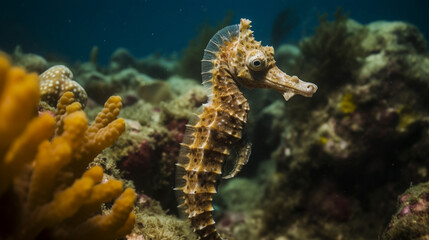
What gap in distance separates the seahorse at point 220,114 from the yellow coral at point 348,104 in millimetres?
3248

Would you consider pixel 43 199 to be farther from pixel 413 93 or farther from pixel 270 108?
pixel 270 108

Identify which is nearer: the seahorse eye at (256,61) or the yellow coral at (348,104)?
the seahorse eye at (256,61)

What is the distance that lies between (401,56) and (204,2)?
269 feet

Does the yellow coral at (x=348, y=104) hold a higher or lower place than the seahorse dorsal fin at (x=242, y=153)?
higher

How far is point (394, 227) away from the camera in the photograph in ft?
9.97

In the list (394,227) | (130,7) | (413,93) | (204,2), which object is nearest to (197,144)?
(394,227)

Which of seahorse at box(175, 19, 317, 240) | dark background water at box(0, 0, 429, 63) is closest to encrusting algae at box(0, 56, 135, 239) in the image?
seahorse at box(175, 19, 317, 240)

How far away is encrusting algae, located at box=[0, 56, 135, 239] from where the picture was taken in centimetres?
139

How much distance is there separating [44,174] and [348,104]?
6196 mm

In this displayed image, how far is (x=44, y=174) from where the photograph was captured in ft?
5.58

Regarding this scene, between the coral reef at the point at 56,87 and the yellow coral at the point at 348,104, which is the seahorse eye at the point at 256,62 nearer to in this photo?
the coral reef at the point at 56,87

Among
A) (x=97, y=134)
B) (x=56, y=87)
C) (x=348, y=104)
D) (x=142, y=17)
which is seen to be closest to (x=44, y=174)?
(x=97, y=134)

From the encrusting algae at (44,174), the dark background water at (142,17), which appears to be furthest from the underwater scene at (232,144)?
the dark background water at (142,17)

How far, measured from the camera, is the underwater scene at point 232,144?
174 cm
